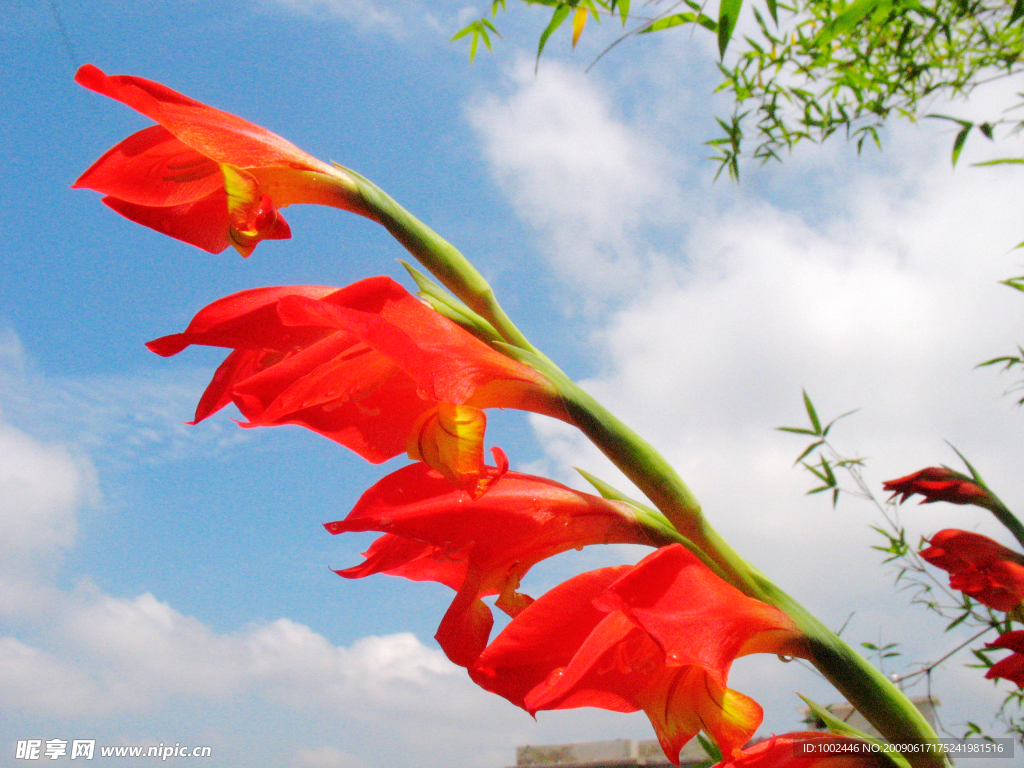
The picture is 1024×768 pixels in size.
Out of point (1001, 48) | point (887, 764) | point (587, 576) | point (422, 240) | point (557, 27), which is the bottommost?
point (887, 764)

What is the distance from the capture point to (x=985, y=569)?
103 centimetres

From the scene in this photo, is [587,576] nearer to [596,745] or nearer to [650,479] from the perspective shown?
[650,479]

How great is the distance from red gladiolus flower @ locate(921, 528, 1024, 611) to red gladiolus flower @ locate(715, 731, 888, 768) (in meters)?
0.60

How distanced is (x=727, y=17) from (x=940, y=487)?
715 millimetres

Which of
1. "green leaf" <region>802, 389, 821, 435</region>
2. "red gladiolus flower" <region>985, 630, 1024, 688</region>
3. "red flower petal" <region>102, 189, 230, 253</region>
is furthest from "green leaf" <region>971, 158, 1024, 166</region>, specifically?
"red flower petal" <region>102, 189, 230, 253</region>

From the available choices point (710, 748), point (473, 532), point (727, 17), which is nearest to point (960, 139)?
point (727, 17)

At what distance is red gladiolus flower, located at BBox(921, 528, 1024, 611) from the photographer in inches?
40.3

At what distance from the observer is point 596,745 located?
17.4 ft

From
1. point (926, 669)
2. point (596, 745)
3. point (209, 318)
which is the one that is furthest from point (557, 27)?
point (596, 745)

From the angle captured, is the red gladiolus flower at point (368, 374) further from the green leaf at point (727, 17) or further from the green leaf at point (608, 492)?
the green leaf at point (727, 17)

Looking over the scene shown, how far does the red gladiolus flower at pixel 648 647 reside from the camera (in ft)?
1.50

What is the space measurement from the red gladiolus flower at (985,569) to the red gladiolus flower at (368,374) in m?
0.81

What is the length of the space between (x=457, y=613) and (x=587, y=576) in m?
0.11

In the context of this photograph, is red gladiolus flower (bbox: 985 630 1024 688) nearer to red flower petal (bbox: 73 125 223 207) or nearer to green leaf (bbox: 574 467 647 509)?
green leaf (bbox: 574 467 647 509)
